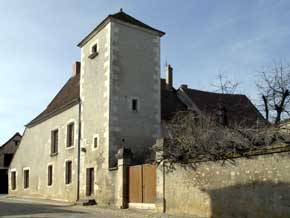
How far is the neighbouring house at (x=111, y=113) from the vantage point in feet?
76.1

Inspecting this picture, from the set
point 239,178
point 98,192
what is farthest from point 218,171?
point 98,192

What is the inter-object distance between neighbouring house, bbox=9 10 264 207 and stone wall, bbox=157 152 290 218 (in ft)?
7.67

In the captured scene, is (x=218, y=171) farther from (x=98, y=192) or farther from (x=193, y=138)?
(x=98, y=192)

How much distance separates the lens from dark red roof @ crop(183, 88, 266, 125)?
95.0 feet

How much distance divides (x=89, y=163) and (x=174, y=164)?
8306 millimetres

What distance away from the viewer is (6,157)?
53.7m

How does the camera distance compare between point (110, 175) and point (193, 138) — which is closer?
point (193, 138)

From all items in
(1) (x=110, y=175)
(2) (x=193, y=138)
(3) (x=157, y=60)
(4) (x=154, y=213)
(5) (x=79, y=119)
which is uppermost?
(3) (x=157, y=60)

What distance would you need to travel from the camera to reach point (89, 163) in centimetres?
2494

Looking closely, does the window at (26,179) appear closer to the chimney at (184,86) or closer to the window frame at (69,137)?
the window frame at (69,137)

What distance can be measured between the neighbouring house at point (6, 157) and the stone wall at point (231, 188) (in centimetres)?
3656

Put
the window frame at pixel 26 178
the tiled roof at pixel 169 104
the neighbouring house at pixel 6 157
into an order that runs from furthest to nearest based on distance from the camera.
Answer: the neighbouring house at pixel 6 157, the window frame at pixel 26 178, the tiled roof at pixel 169 104

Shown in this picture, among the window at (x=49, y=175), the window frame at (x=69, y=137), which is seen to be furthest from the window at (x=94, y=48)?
the window at (x=49, y=175)

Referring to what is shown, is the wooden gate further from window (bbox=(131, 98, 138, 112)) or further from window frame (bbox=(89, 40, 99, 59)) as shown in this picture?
window frame (bbox=(89, 40, 99, 59))
